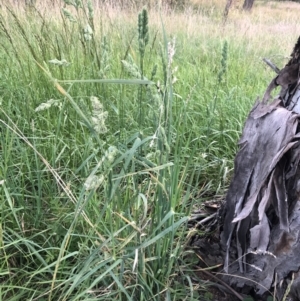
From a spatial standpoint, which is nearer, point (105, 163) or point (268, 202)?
point (105, 163)

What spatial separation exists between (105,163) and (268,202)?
573 millimetres

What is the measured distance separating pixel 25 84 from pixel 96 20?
136cm

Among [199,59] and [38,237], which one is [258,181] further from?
[199,59]

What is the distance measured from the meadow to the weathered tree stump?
5.9 inches

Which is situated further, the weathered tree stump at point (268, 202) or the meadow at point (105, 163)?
the weathered tree stump at point (268, 202)

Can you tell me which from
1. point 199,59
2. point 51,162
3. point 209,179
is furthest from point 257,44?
point 51,162

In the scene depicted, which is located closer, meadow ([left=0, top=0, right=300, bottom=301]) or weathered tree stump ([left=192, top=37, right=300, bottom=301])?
meadow ([left=0, top=0, right=300, bottom=301])

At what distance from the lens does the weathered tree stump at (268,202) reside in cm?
118

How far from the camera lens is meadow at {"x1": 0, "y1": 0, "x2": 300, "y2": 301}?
1.05 meters

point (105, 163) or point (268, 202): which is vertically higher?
point (105, 163)

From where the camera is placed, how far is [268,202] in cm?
122

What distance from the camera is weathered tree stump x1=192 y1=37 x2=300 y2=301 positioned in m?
1.18

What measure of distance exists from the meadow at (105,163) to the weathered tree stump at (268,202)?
0.15 metres

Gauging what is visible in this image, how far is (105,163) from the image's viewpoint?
91 centimetres
